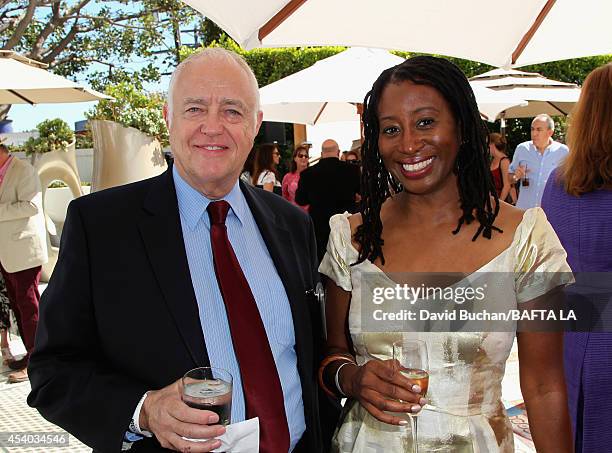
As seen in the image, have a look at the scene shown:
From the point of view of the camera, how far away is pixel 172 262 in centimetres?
193

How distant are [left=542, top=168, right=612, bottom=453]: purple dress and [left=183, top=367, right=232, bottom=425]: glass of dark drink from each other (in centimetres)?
203

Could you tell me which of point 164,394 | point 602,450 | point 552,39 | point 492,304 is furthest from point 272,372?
point 552,39

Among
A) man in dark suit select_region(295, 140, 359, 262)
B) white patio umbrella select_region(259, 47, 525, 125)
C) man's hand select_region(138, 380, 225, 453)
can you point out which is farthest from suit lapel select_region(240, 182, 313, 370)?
man in dark suit select_region(295, 140, 359, 262)

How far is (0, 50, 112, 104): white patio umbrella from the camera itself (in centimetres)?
652

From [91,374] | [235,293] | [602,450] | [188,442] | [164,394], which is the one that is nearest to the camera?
[188,442]

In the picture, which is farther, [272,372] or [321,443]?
[321,443]

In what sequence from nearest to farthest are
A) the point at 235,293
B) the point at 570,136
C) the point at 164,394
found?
the point at 164,394
the point at 235,293
the point at 570,136

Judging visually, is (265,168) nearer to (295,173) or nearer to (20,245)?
(295,173)

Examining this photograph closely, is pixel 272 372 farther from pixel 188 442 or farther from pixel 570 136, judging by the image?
pixel 570 136

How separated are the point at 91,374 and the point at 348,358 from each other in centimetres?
82

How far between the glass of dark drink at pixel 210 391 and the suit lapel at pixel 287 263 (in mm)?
578

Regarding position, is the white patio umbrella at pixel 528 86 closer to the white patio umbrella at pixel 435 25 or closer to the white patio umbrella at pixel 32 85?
the white patio umbrella at pixel 32 85

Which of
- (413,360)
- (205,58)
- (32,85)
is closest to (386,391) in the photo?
(413,360)

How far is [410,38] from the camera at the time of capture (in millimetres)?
3217
